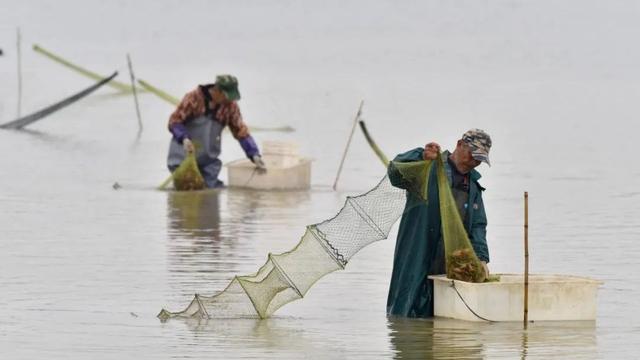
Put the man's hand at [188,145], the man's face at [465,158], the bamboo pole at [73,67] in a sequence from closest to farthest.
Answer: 1. the man's face at [465,158]
2. the man's hand at [188,145]
3. the bamboo pole at [73,67]

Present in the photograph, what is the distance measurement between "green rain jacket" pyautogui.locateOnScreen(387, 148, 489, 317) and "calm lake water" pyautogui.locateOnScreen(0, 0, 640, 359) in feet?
0.58

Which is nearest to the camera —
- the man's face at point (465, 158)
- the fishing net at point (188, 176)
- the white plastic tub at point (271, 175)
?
the man's face at point (465, 158)

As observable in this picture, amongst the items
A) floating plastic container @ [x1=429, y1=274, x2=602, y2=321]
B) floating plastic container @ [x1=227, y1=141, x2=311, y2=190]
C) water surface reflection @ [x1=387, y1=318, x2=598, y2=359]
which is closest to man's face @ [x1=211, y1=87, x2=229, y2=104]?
floating plastic container @ [x1=227, y1=141, x2=311, y2=190]

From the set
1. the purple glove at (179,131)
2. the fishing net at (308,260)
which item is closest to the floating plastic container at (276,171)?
the purple glove at (179,131)

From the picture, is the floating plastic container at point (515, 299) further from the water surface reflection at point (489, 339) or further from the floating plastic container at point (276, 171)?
the floating plastic container at point (276, 171)

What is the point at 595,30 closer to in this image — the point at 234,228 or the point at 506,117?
the point at 506,117

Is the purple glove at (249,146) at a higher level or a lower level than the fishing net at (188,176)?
higher

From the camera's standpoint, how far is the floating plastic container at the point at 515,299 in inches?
582

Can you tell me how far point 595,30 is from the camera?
3558 inches

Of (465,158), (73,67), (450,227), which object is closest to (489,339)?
(450,227)

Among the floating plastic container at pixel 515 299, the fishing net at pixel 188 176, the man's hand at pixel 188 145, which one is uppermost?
the man's hand at pixel 188 145

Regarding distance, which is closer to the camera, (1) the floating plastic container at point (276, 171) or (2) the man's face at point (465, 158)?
(2) the man's face at point (465, 158)

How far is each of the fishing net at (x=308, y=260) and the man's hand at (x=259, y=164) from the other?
969 cm

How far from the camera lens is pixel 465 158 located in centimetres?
1480
